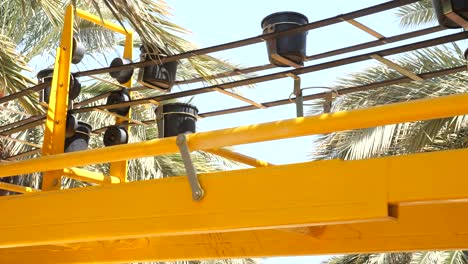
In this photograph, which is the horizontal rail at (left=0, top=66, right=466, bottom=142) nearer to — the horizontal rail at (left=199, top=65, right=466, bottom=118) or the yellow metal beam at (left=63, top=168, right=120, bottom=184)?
the horizontal rail at (left=199, top=65, right=466, bottom=118)

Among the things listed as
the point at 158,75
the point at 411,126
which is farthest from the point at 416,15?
the point at 158,75

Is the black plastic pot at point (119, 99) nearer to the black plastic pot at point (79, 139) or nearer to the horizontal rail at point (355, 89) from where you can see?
the black plastic pot at point (79, 139)

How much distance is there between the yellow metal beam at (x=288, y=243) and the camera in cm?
300

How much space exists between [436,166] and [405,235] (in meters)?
0.70

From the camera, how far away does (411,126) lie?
37.8ft

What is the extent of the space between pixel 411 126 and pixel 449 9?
811 cm

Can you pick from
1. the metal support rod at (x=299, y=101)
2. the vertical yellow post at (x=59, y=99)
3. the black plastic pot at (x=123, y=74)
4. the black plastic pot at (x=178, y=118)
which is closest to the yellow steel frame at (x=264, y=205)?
the metal support rod at (x=299, y=101)

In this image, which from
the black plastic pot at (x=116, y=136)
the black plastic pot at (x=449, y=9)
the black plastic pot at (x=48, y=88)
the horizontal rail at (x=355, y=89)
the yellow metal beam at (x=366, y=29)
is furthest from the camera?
the black plastic pot at (x=116, y=136)

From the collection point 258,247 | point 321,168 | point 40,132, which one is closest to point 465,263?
point 40,132

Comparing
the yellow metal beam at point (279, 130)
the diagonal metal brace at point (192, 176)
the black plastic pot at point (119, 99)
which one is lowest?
the diagonal metal brace at point (192, 176)

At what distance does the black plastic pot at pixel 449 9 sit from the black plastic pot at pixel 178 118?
5.33 ft

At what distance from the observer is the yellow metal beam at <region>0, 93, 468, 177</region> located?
246cm

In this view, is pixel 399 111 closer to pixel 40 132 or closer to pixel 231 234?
pixel 231 234

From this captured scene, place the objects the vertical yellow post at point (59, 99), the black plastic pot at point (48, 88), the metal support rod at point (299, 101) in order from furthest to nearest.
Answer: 1. the black plastic pot at point (48, 88)
2. the vertical yellow post at point (59, 99)
3. the metal support rod at point (299, 101)
